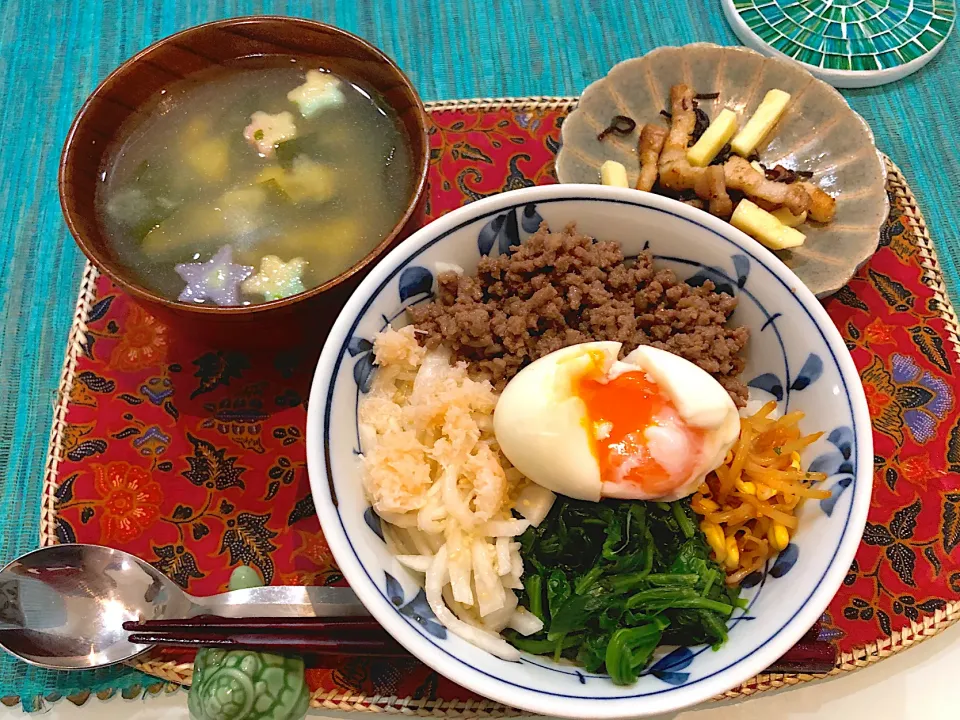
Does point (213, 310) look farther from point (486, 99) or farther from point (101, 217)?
point (486, 99)

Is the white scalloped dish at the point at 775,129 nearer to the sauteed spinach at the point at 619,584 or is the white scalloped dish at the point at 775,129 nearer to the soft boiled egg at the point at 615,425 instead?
the soft boiled egg at the point at 615,425

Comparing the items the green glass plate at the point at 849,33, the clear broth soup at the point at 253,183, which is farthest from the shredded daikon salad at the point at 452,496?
the green glass plate at the point at 849,33

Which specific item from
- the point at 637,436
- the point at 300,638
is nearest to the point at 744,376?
the point at 637,436

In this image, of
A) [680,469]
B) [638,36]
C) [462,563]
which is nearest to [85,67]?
[638,36]

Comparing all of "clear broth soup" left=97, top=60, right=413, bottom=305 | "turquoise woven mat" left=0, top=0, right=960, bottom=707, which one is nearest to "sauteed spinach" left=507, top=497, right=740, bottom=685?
"clear broth soup" left=97, top=60, right=413, bottom=305

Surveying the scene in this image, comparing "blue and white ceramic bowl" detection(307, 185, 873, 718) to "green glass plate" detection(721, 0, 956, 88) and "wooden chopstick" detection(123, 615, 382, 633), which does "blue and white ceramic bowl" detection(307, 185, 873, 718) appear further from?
"green glass plate" detection(721, 0, 956, 88)

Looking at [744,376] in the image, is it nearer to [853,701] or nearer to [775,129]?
[853,701]

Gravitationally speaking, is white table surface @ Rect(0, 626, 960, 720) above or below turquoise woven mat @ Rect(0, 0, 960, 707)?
below
